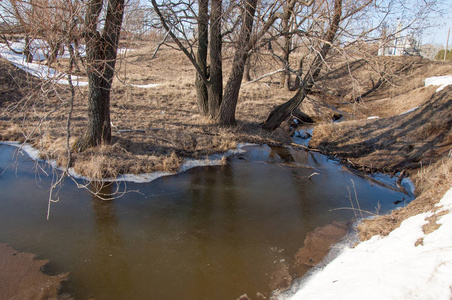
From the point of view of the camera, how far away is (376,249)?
15.6 ft

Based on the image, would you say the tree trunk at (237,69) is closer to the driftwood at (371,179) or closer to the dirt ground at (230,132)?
the dirt ground at (230,132)

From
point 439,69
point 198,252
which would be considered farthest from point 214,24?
point 439,69

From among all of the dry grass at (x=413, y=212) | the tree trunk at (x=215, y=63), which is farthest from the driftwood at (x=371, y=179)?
the tree trunk at (x=215, y=63)

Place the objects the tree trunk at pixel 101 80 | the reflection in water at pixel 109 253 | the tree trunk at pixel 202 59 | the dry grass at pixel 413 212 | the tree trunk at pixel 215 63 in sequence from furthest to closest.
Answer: the tree trunk at pixel 202 59
the tree trunk at pixel 215 63
the tree trunk at pixel 101 80
the dry grass at pixel 413 212
the reflection in water at pixel 109 253

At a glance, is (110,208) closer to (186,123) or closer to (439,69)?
(186,123)

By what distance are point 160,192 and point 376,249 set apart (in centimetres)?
452

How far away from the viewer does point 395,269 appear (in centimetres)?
380

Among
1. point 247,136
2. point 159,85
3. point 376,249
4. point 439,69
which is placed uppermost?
point 439,69

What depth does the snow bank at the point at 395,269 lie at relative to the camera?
10.9 ft

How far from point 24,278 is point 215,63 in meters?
9.09

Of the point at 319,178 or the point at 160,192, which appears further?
the point at 319,178

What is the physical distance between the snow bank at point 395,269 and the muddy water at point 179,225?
2.56 feet

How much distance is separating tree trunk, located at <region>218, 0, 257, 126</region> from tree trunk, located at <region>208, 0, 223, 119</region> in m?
0.47

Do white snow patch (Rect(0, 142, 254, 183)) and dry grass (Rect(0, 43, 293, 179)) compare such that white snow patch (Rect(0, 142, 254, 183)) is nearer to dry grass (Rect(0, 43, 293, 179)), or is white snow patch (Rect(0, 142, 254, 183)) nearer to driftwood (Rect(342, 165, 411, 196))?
dry grass (Rect(0, 43, 293, 179))
